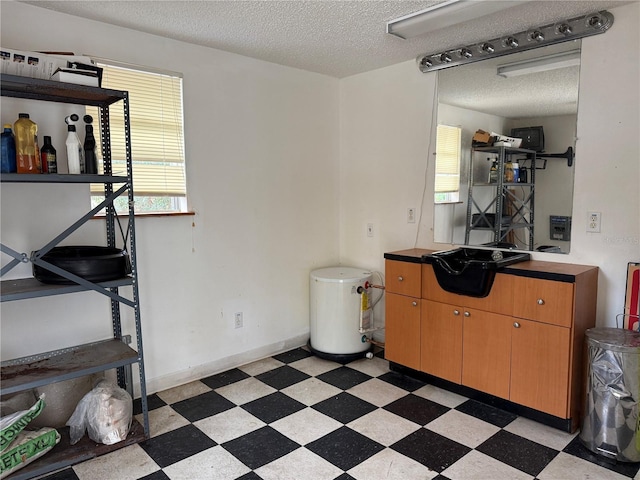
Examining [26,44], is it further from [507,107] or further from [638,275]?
[638,275]

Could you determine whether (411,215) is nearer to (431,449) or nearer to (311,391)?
(311,391)

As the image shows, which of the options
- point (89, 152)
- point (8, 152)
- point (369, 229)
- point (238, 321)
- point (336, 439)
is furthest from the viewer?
point (369, 229)

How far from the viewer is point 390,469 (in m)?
2.05

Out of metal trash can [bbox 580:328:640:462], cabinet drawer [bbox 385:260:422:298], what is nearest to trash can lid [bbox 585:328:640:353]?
metal trash can [bbox 580:328:640:462]

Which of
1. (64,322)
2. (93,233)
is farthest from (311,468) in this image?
(93,233)

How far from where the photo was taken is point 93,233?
8.29 ft

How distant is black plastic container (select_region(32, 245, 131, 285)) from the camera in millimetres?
2053

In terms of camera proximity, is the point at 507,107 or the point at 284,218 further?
the point at 284,218

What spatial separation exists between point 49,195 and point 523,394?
9.29 feet

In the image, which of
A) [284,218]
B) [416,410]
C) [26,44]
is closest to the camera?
[26,44]

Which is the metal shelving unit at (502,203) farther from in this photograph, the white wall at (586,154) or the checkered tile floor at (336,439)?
the checkered tile floor at (336,439)

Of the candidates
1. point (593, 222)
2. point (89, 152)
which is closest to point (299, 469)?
point (89, 152)

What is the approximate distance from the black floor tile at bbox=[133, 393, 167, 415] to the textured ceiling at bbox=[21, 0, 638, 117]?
2260 mm

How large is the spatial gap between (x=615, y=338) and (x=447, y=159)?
156 centimetres
